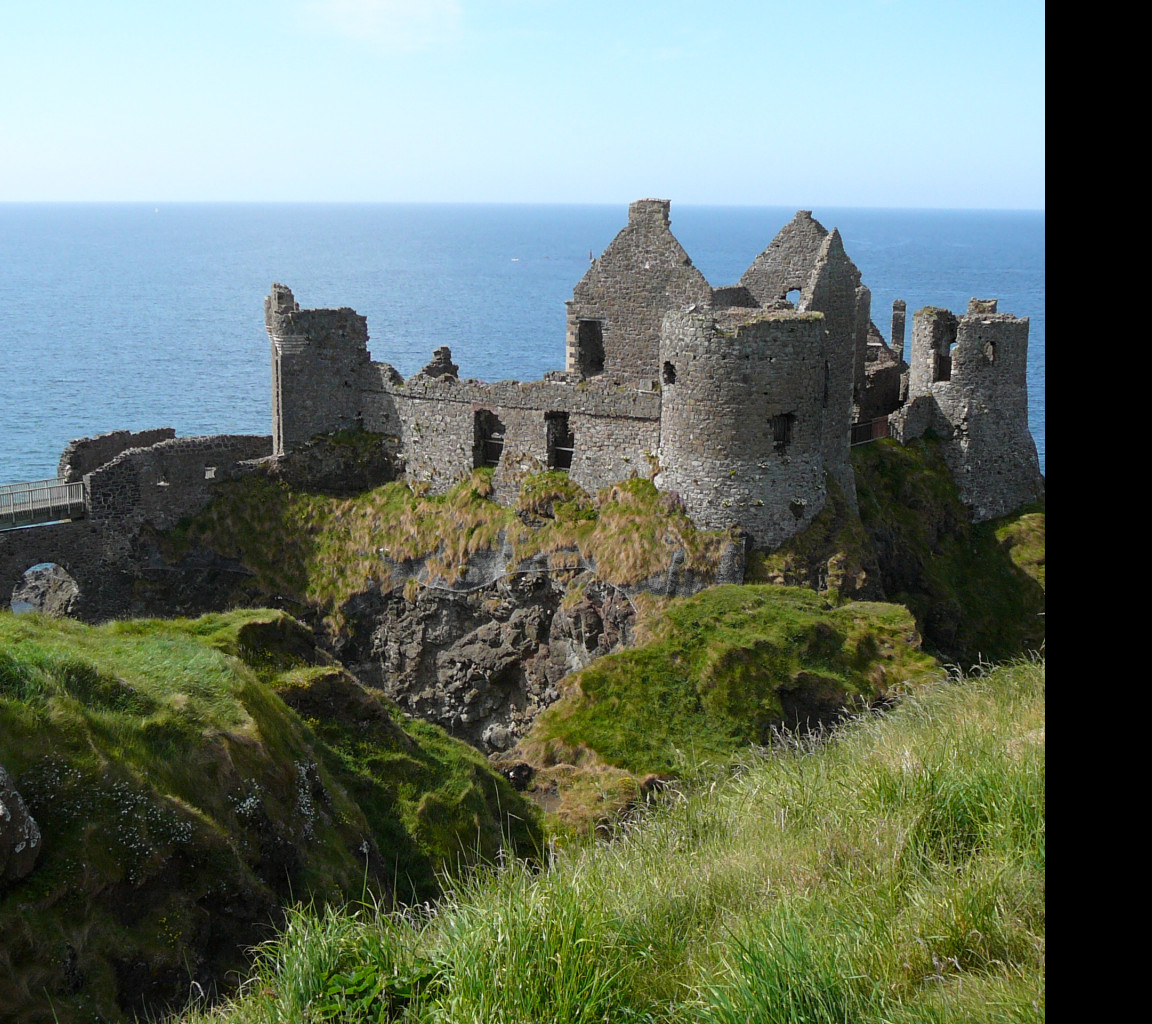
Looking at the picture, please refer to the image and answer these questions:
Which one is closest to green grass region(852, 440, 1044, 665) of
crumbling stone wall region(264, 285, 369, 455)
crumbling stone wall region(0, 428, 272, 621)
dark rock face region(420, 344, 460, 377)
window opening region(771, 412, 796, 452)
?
window opening region(771, 412, 796, 452)

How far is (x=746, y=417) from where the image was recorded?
79.6 feet

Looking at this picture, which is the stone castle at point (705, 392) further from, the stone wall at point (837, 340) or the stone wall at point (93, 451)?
the stone wall at point (93, 451)

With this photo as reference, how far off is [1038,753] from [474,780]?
30.5 ft

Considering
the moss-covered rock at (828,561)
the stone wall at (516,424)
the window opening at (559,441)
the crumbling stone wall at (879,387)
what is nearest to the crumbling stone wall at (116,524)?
the stone wall at (516,424)

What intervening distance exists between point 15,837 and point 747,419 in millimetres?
17131

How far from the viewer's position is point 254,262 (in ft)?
643

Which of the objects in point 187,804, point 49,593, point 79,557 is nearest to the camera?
point 187,804

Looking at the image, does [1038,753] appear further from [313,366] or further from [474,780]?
[313,366]

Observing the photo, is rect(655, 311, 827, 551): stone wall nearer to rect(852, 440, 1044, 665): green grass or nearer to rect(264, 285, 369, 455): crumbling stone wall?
rect(852, 440, 1044, 665): green grass

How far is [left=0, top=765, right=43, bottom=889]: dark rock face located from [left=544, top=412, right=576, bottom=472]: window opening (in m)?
18.7

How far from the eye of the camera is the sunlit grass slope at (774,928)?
6367mm

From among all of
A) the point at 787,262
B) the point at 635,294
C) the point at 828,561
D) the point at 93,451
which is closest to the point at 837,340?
the point at 787,262

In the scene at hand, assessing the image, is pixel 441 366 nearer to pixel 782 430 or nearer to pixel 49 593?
pixel 782 430
